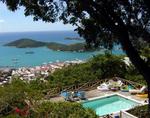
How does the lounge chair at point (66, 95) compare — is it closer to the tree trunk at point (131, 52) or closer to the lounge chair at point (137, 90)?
the lounge chair at point (137, 90)

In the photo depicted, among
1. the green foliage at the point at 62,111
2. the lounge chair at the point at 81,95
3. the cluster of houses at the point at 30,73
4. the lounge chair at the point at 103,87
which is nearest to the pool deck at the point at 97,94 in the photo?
the lounge chair at the point at 103,87

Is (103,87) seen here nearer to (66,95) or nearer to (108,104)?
(108,104)

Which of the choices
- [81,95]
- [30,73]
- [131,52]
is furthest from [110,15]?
[30,73]

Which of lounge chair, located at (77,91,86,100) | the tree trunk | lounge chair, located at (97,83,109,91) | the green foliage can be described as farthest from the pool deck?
the tree trunk

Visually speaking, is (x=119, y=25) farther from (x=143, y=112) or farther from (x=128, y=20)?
(x=143, y=112)

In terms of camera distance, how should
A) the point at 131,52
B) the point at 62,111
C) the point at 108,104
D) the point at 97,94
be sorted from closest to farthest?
the point at 131,52 < the point at 62,111 < the point at 108,104 < the point at 97,94

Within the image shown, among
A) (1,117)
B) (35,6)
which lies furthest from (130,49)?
(1,117)

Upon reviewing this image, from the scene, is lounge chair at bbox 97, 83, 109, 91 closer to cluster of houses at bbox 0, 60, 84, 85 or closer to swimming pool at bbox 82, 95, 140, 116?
swimming pool at bbox 82, 95, 140, 116
